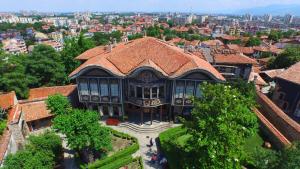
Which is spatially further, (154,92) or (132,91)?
(132,91)

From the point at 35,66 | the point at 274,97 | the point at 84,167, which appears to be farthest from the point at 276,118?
the point at 35,66

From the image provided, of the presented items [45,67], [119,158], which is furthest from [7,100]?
[119,158]

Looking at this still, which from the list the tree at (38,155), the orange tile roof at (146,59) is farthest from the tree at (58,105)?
the orange tile roof at (146,59)

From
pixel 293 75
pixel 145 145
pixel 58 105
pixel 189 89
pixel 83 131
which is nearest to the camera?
pixel 83 131

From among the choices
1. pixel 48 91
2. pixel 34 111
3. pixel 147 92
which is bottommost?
pixel 34 111

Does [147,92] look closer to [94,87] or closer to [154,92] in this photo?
[154,92]

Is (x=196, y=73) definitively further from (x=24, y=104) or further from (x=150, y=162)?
(x=24, y=104)

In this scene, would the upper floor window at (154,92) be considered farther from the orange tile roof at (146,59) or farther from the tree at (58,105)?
the tree at (58,105)
